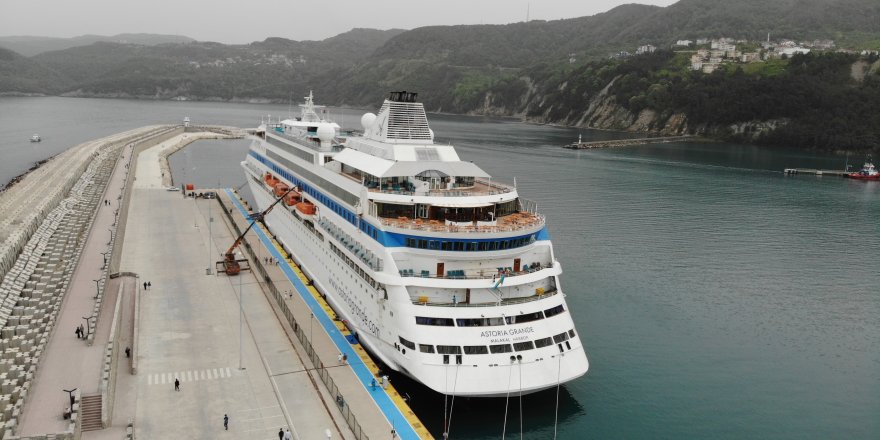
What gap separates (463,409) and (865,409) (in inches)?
770

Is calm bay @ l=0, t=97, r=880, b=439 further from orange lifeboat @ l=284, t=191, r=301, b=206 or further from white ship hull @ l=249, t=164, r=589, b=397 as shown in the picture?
orange lifeboat @ l=284, t=191, r=301, b=206

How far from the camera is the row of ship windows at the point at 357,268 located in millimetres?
29447

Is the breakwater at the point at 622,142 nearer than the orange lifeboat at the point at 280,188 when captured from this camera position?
No

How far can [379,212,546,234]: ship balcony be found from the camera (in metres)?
29.1

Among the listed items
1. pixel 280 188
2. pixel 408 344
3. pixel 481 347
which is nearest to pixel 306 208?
pixel 280 188

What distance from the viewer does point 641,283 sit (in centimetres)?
4834

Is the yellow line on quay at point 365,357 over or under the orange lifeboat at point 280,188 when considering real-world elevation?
under

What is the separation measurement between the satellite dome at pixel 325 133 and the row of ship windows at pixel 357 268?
10.2m

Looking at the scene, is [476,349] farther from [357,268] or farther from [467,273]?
[357,268]

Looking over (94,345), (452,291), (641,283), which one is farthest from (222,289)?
(641,283)

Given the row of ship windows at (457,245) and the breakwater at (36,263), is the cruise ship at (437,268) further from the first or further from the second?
the breakwater at (36,263)

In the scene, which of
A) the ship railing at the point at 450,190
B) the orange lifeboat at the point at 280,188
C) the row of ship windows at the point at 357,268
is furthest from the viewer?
the orange lifeboat at the point at 280,188

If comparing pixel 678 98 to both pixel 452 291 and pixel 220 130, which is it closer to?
pixel 220 130

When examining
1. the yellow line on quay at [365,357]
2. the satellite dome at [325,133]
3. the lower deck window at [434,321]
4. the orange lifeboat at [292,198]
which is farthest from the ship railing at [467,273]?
the orange lifeboat at [292,198]
